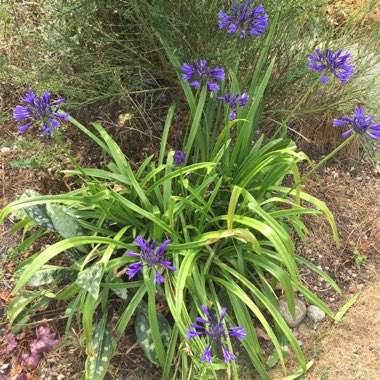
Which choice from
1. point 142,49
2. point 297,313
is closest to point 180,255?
point 297,313

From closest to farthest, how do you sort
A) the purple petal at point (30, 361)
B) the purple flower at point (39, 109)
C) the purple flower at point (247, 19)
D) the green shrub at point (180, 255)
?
the purple flower at point (39, 109)
the purple flower at point (247, 19)
the green shrub at point (180, 255)
the purple petal at point (30, 361)

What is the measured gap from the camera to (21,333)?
233 centimetres

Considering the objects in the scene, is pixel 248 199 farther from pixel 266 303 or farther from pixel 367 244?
pixel 367 244

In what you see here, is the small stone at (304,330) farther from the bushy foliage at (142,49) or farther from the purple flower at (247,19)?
the purple flower at (247,19)

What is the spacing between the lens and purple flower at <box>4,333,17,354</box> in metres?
2.28

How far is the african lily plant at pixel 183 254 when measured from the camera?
209 centimetres

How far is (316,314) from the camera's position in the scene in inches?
101

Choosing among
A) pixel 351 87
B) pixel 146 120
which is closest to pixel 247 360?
pixel 146 120

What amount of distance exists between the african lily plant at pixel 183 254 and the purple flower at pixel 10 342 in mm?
94

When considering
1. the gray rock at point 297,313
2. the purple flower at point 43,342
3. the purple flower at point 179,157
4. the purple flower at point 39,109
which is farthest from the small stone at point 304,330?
the purple flower at point 39,109

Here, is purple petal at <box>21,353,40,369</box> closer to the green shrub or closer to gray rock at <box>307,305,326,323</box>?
the green shrub

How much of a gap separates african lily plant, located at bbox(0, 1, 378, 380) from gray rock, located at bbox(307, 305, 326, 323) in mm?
214

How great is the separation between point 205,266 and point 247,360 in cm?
57

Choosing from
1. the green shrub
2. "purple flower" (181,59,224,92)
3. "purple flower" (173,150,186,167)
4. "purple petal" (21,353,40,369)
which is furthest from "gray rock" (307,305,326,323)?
"purple petal" (21,353,40,369)
